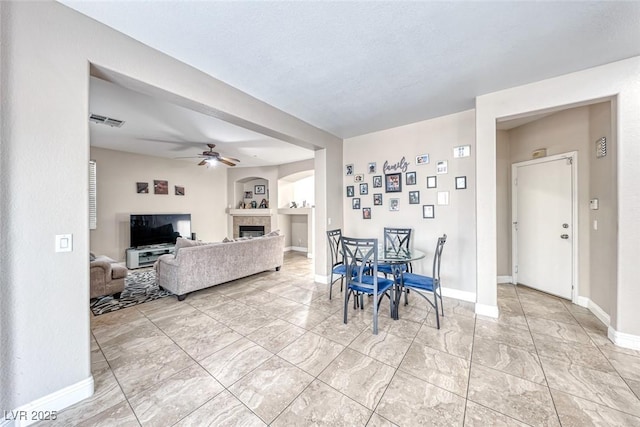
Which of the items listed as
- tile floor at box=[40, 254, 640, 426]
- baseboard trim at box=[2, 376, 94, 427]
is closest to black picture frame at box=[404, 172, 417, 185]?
tile floor at box=[40, 254, 640, 426]

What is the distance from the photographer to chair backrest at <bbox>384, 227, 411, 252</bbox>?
3.63m

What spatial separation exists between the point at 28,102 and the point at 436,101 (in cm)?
369

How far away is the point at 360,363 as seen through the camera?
197 cm

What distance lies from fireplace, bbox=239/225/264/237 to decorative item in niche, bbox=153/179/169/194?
233cm

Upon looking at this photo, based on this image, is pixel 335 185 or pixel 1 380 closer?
pixel 1 380

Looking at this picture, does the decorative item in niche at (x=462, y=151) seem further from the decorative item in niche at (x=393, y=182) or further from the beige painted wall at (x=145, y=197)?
the beige painted wall at (x=145, y=197)

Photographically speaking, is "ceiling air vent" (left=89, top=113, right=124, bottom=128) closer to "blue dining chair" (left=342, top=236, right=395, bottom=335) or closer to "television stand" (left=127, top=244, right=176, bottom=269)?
"television stand" (left=127, top=244, right=176, bottom=269)

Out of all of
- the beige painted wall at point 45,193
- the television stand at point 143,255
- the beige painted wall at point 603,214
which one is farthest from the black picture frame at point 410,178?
the television stand at point 143,255

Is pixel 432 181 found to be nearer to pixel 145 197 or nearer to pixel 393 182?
pixel 393 182

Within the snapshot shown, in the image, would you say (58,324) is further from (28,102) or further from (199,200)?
(199,200)

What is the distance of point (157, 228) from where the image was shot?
594cm

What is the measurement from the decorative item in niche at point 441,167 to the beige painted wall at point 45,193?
3767mm

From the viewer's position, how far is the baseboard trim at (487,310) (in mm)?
2760

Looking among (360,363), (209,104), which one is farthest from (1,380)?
Result: (209,104)
